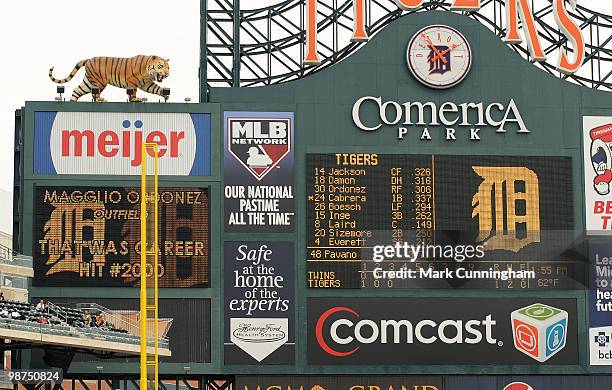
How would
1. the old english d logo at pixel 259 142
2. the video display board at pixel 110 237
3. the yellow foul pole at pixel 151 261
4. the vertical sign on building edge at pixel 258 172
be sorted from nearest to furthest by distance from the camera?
1. the yellow foul pole at pixel 151 261
2. the video display board at pixel 110 237
3. the vertical sign on building edge at pixel 258 172
4. the old english d logo at pixel 259 142

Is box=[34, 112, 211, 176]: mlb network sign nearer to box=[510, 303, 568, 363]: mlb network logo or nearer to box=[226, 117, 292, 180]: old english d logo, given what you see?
box=[226, 117, 292, 180]: old english d logo

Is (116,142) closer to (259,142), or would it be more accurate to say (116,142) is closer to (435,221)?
(259,142)

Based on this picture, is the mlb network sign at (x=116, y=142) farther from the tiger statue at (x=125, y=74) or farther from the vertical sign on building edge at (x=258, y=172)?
the tiger statue at (x=125, y=74)

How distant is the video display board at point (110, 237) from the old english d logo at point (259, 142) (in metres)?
1.81

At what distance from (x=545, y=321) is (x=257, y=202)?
9341mm

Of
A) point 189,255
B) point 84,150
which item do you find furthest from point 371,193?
point 84,150

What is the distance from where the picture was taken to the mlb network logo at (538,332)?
141ft

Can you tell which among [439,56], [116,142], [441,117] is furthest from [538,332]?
[116,142]

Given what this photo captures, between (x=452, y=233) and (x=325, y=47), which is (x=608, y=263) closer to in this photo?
(x=452, y=233)

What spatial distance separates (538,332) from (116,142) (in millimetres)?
13851

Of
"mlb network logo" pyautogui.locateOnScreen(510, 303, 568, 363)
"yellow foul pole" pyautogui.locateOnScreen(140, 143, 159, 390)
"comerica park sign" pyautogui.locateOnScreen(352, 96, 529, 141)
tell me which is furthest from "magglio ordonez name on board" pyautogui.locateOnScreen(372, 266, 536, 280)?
"yellow foul pole" pyautogui.locateOnScreen(140, 143, 159, 390)

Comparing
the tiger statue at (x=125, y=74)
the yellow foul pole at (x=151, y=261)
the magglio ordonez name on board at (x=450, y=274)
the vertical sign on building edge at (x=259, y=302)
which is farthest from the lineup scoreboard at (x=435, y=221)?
the tiger statue at (x=125, y=74)

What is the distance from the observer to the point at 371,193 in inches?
1690

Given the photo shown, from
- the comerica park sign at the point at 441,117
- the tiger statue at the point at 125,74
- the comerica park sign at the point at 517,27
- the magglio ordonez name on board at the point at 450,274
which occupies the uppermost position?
the comerica park sign at the point at 517,27
